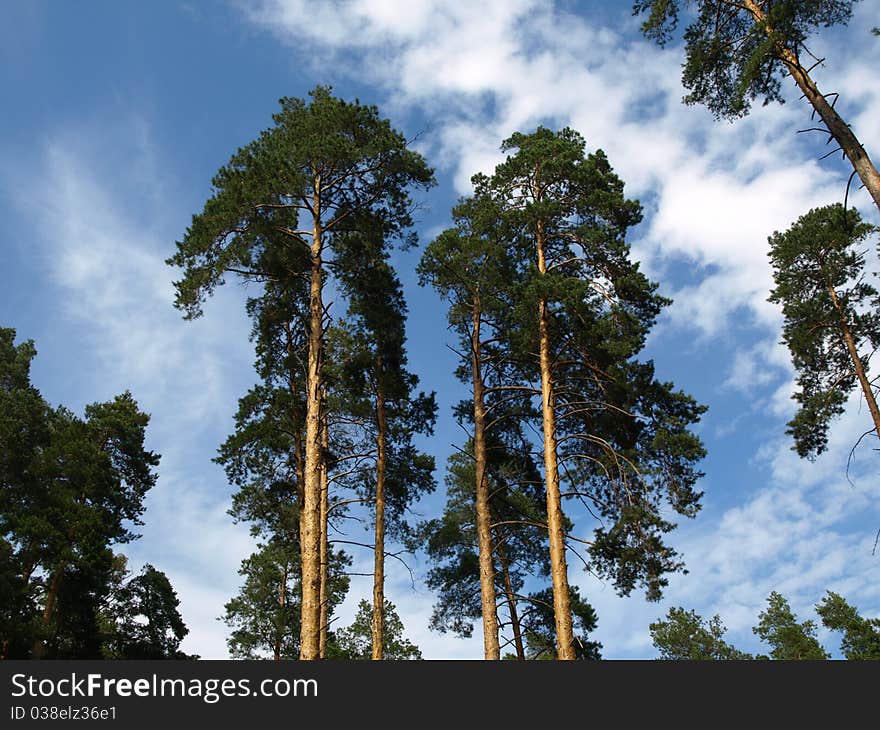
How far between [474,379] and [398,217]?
426 centimetres

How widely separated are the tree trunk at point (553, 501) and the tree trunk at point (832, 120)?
5.58 meters

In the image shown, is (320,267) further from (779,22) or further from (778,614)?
(778,614)

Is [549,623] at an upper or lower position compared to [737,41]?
lower

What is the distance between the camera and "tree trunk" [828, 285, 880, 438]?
1730 cm

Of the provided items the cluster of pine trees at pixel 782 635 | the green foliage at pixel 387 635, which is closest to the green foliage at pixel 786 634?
the cluster of pine trees at pixel 782 635

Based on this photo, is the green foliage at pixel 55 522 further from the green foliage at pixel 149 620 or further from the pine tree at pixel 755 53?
the pine tree at pixel 755 53

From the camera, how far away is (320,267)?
13.2 meters

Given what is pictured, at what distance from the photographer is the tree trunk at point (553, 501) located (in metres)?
11.7

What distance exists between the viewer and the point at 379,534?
1550 centimetres

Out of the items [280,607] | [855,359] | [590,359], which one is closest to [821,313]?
[855,359]

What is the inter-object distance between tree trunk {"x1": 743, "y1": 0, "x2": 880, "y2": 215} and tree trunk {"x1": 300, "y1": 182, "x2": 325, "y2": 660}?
852 cm

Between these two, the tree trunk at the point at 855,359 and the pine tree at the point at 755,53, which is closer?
the pine tree at the point at 755,53

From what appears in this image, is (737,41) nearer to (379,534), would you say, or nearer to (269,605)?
(379,534)

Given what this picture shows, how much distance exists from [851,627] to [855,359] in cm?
2188
